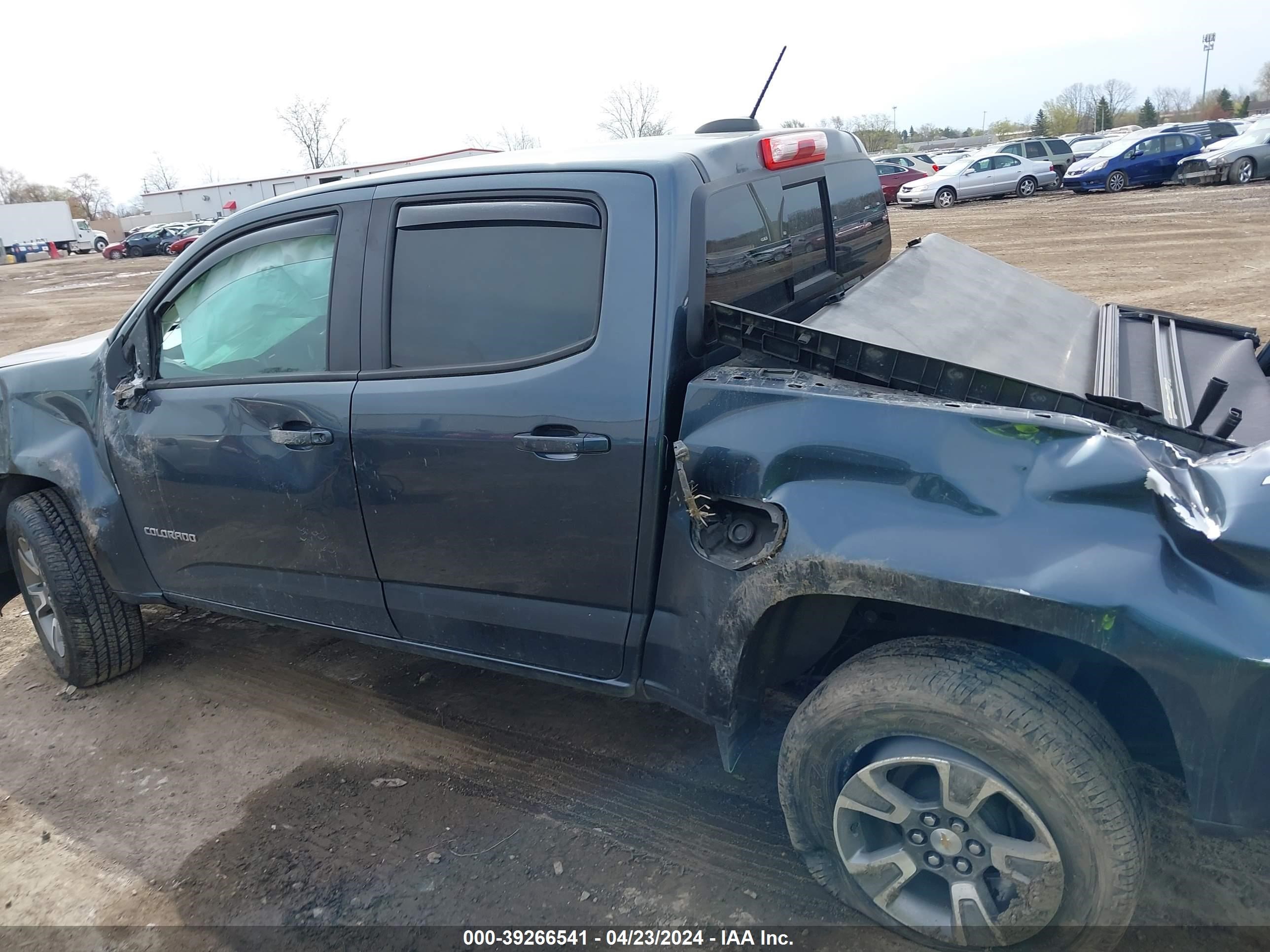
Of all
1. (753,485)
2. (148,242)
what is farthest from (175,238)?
(753,485)

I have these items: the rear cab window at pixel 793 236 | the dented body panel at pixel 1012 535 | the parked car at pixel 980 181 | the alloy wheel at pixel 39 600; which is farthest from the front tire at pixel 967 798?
the parked car at pixel 980 181

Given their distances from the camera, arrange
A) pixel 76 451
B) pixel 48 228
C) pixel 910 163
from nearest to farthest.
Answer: pixel 76 451
pixel 910 163
pixel 48 228

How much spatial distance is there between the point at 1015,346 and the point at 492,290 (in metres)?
1.70

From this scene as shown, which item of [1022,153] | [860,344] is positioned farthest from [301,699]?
[1022,153]

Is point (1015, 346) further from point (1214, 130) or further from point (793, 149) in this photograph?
point (1214, 130)

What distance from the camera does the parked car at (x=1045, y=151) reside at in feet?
84.4

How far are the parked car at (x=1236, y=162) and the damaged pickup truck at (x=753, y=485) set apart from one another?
24450 mm

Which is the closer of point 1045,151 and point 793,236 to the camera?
point 793,236

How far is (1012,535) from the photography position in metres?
1.89

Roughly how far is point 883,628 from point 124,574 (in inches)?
115

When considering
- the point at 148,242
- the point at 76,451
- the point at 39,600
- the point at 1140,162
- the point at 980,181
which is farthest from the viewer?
the point at 148,242

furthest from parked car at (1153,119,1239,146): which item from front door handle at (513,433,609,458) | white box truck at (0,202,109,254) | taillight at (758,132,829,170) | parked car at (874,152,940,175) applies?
white box truck at (0,202,109,254)

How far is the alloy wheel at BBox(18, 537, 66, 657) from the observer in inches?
149

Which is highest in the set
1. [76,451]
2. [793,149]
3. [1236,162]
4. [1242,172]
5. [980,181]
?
[793,149]
